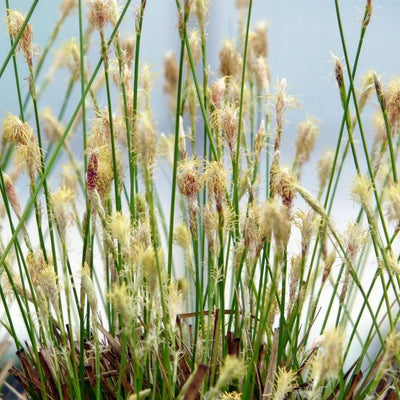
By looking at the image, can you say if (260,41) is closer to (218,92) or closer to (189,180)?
(218,92)

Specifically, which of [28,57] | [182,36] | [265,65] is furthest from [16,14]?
[265,65]

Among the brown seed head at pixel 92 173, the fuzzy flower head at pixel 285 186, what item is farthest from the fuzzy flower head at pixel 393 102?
the brown seed head at pixel 92 173

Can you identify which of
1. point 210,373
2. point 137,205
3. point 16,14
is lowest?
point 210,373

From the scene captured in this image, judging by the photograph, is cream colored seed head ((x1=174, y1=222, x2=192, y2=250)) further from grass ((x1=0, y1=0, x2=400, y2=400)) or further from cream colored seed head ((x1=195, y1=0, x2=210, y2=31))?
cream colored seed head ((x1=195, y1=0, x2=210, y2=31))

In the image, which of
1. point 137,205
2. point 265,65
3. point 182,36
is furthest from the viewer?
point 265,65

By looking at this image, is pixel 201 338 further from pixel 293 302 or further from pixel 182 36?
pixel 182 36

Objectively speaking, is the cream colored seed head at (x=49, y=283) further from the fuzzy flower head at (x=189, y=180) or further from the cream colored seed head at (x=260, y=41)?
the cream colored seed head at (x=260, y=41)

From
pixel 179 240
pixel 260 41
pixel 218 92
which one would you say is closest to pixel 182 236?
pixel 179 240
